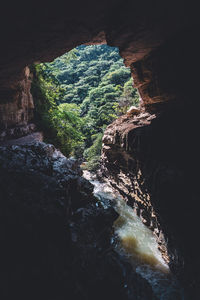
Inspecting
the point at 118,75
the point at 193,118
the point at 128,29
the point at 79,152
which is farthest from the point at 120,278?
the point at 118,75

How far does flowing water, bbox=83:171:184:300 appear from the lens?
5.02 m

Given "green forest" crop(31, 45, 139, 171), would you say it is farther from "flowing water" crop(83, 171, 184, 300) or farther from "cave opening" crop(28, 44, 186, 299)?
"flowing water" crop(83, 171, 184, 300)

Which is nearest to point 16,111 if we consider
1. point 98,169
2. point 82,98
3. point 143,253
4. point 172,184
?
point 172,184

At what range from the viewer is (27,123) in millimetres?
8273

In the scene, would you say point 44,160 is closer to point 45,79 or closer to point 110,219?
point 110,219

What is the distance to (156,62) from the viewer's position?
513cm

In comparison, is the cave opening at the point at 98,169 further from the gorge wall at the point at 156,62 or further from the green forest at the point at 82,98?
the gorge wall at the point at 156,62

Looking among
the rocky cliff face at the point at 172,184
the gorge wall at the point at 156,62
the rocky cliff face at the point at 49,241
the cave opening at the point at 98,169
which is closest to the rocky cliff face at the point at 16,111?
the gorge wall at the point at 156,62

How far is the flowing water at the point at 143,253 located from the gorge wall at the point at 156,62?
77 centimetres

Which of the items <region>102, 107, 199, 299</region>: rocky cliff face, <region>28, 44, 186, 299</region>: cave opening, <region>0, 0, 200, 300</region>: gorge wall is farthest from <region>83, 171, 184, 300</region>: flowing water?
<region>0, 0, 200, 300</region>: gorge wall

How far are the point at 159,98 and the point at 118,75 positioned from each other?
2842cm

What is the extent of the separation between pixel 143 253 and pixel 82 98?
33567 mm

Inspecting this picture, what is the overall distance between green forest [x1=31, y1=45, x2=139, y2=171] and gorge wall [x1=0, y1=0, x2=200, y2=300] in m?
3.40

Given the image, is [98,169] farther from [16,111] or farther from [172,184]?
[172,184]
